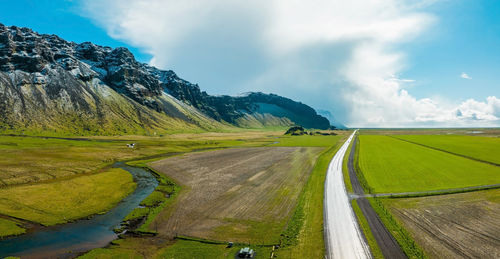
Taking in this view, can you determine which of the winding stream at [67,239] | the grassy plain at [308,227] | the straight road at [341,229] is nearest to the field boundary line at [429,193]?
the straight road at [341,229]

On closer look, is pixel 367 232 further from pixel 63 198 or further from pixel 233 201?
pixel 63 198

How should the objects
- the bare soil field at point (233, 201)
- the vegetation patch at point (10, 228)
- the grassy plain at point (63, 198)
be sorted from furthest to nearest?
the grassy plain at point (63, 198) < the bare soil field at point (233, 201) < the vegetation patch at point (10, 228)

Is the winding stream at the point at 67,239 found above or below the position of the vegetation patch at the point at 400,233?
above

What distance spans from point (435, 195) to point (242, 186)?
42694 mm

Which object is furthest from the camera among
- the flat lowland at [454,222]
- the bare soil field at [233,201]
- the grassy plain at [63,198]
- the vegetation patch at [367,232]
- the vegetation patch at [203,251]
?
the grassy plain at [63,198]

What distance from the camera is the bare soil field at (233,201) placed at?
119ft

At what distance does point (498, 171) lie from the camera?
7144cm

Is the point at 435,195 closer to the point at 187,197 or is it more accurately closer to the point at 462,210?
the point at 462,210

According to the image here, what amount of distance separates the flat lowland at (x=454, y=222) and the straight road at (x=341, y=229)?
761 cm

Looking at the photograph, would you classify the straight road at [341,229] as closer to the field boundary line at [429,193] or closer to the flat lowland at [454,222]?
the field boundary line at [429,193]

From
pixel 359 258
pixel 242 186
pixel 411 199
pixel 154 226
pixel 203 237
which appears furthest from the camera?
pixel 242 186

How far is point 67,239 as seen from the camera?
33656 millimetres

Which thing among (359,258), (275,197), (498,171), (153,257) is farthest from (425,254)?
(498,171)

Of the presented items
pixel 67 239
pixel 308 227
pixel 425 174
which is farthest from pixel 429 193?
pixel 67 239
